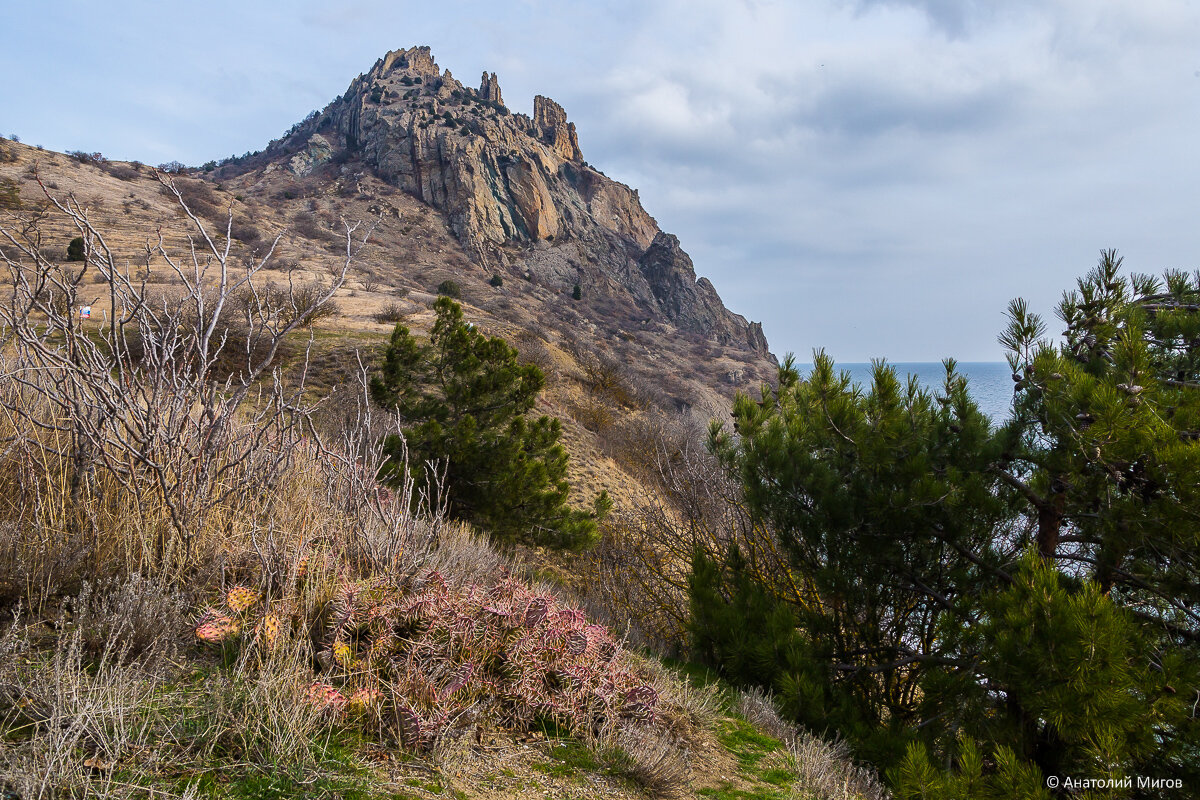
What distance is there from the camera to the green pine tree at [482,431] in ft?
32.3

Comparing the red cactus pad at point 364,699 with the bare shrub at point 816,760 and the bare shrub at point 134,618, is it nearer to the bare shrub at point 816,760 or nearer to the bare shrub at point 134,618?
the bare shrub at point 134,618

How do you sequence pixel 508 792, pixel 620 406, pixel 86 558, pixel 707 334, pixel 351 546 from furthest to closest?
pixel 707 334 < pixel 620 406 < pixel 351 546 < pixel 86 558 < pixel 508 792

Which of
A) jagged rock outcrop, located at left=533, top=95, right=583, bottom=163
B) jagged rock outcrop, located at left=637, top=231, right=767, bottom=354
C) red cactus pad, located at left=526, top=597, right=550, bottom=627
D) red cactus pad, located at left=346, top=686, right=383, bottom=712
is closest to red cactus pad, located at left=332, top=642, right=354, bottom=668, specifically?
red cactus pad, located at left=346, top=686, right=383, bottom=712

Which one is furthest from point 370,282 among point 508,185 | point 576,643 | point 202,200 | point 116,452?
point 508,185

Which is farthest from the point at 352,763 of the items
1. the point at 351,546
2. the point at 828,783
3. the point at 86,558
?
the point at 828,783

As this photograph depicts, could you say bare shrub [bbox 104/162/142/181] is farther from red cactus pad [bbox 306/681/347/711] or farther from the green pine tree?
red cactus pad [bbox 306/681/347/711]

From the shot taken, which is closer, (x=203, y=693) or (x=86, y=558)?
(x=203, y=693)

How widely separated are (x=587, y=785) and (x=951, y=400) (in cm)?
364

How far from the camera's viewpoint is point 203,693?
2373 millimetres

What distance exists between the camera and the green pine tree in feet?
32.3

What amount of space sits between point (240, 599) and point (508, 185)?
70.0m

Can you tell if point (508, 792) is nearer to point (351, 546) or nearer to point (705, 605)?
point (351, 546)

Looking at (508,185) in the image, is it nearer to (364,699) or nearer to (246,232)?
(246,232)

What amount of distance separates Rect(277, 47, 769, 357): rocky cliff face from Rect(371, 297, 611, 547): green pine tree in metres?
46.5
